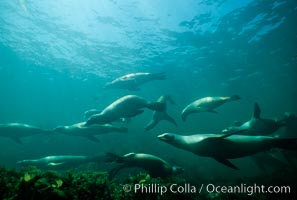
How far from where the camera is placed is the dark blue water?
55.0 ft

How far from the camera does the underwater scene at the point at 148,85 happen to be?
186 inches

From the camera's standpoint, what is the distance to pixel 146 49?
22.1 metres

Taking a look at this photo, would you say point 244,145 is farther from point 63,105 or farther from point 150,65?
point 63,105

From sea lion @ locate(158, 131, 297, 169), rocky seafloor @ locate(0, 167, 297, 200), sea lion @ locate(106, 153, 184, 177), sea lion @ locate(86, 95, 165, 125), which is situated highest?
sea lion @ locate(86, 95, 165, 125)

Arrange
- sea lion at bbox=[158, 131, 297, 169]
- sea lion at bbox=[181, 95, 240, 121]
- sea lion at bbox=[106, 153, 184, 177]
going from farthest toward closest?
sea lion at bbox=[181, 95, 240, 121], sea lion at bbox=[106, 153, 184, 177], sea lion at bbox=[158, 131, 297, 169]

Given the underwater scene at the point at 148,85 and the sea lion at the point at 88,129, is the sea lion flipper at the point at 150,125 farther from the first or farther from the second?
the sea lion at the point at 88,129

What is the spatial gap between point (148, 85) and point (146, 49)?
11.7 meters

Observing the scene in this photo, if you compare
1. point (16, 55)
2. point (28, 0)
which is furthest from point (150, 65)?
point (16, 55)

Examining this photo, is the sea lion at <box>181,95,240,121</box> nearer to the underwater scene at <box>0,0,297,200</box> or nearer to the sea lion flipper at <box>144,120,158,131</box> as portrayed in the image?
the underwater scene at <box>0,0,297,200</box>

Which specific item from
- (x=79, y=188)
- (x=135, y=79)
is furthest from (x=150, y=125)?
(x=79, y=188)

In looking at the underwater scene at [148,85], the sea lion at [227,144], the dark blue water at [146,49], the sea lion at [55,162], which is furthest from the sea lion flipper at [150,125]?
the sea lion at [227,144]

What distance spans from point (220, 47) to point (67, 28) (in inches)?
572

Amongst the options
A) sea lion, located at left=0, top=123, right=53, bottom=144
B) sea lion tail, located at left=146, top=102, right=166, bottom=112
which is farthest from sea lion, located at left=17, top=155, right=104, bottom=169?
sea lion tail, located at left=146, top=102, right=166, bottom=112

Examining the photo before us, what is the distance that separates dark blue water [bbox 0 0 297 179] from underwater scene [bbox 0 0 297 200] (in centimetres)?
12
